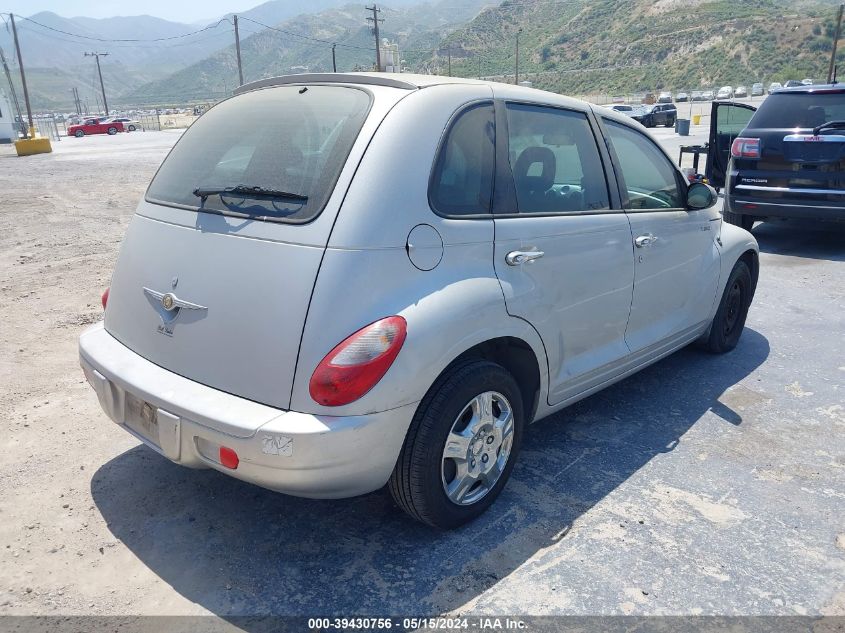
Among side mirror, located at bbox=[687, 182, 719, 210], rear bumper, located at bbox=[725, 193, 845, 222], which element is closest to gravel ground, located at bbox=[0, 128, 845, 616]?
side mirror, located at bbox=[687, 182, 719, 210]

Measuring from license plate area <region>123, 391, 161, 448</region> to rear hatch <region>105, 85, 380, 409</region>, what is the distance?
18 cm

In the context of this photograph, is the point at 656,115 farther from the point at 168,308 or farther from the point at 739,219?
the point at 168,308

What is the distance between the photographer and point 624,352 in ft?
12.1

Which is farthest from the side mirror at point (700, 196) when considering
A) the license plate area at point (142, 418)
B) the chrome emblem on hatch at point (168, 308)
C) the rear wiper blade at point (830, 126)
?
the rear wiper blade at point (830, 126)

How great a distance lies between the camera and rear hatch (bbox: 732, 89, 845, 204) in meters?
7.28

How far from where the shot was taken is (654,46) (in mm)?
103375

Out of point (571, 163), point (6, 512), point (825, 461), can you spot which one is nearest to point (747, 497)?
point (825, 461)

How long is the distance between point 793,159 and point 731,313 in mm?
3584

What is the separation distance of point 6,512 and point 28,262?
575cm

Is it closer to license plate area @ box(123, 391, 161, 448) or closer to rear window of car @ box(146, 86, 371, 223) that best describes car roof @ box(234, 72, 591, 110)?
rear window of car @ box(146, 86, 371, 223)

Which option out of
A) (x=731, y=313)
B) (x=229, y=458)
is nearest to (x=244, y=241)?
(x=229, y=458)

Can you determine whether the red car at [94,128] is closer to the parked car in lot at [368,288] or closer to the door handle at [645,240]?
the parked car in lot at [368,288]

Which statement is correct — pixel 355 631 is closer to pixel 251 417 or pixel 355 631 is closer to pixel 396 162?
pixel 251 417

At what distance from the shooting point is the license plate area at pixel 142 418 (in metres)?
2.65
